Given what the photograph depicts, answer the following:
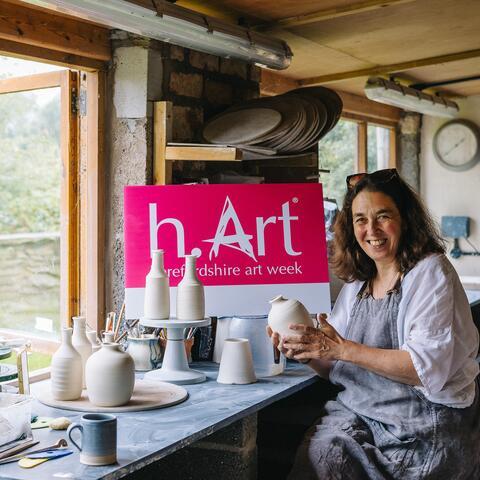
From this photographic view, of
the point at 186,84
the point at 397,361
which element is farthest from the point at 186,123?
the point at 397,361

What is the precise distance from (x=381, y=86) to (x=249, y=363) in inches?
107

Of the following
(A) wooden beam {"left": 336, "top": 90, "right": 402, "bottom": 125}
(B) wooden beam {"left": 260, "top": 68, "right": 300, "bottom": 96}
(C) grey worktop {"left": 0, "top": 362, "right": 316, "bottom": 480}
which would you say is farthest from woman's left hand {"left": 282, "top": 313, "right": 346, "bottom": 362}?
(A) wooden beam {"left": 336, "top": 90, "right": 402, "bottom": 125}

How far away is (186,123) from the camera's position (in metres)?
3.51

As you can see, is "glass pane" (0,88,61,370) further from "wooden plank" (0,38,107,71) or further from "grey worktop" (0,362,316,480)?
"grey worktop" (0,362,316,480)

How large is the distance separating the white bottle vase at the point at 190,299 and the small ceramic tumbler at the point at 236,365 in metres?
0.17

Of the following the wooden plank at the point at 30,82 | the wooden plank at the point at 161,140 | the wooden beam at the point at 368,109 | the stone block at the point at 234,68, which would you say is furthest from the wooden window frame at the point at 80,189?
the wooden beam at the point at 368,109

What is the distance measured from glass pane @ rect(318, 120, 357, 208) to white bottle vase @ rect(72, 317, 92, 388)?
3.82m

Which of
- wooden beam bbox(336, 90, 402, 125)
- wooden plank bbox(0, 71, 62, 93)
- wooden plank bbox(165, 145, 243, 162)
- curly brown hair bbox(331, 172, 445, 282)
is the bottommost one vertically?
curly brown hair bbox(331, 172, 445, 282)

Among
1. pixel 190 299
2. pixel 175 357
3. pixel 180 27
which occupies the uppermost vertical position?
pixel 180 27

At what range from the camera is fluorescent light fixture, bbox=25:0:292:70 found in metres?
2.58

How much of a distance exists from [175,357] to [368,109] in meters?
4.05

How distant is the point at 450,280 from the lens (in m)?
2.62

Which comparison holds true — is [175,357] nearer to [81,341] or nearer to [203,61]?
[81,341]

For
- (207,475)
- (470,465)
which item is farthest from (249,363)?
(470,465)
